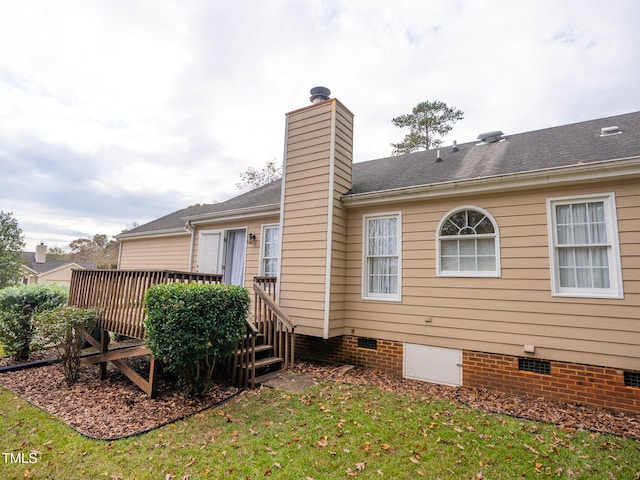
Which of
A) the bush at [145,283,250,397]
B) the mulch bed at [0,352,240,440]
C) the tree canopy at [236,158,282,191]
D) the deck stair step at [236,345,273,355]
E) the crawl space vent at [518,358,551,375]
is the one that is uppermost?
the tree canopy at [236,158,282,191]

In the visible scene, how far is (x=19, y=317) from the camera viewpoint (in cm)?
617

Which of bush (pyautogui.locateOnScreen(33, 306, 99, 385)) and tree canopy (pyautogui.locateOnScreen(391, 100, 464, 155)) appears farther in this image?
tree canopy (pyautogui.locateOnScreen(391, 100, 464, 155))

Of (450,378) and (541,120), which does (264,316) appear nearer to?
(450,378)

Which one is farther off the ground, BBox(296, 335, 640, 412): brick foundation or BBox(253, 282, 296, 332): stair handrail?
BBox(253, 282, 296, 332): stair handrail

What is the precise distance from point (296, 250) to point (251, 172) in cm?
1822

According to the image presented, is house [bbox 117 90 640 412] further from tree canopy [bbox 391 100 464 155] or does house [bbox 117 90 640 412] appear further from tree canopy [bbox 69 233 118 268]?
tree canopy [bbox 69 233 118 268]

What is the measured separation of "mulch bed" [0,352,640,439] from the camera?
3664 millimetres

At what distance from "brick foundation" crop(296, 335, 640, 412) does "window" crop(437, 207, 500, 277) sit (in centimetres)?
134

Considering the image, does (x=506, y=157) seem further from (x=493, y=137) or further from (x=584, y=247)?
(x=584, y=247)

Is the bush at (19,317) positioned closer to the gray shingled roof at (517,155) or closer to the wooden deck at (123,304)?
the wooden deck at (123,304)

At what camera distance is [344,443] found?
3.15m

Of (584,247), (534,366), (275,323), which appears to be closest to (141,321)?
(275,323)

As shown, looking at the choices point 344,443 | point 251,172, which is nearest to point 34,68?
point 344,443

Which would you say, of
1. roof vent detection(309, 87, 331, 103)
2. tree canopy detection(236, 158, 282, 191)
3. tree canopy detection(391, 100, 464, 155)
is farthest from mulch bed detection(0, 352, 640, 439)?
tree canopy detection(236, 158, 282, 191)
